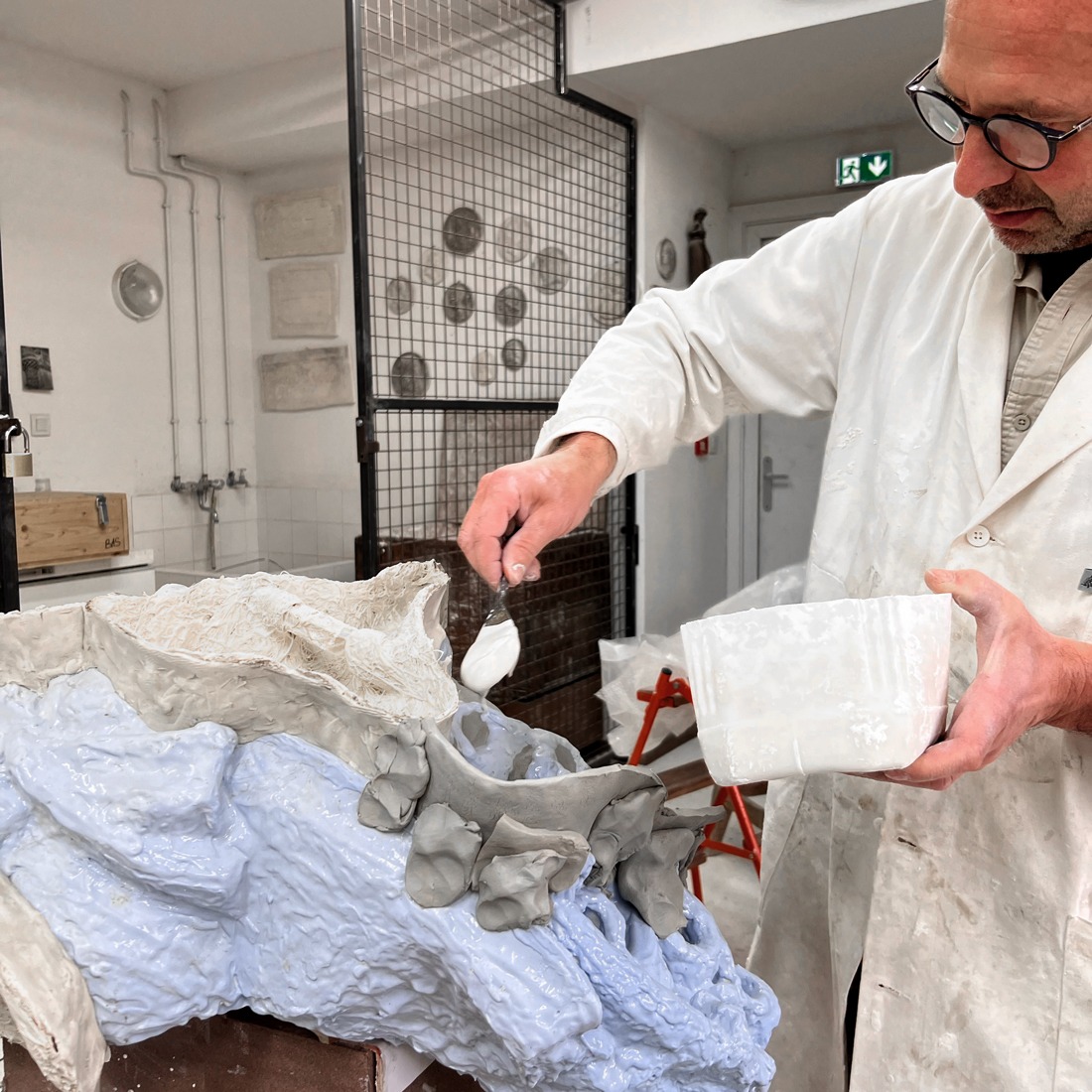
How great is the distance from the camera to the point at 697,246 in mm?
3947

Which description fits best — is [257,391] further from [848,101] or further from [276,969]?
[276,969]

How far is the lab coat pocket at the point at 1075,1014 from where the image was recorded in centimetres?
102

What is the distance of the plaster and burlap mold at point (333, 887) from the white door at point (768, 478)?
3.56m

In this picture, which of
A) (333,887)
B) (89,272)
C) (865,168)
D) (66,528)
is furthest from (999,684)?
(89,272)

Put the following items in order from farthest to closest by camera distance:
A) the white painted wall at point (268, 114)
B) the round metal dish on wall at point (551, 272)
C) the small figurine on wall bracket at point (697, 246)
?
the small figurine on wall bracket at point (697, 246), the white painted wall at point (268, 114), the round metal dish on wall at point (551, 272)

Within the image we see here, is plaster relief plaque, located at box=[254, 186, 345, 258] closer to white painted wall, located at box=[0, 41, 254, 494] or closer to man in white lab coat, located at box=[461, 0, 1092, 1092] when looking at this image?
white painted wall, located at box=[0, 41, 254, 494]

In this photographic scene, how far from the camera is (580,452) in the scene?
126 centimetres

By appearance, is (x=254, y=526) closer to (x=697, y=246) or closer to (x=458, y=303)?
(x=458, y=303)

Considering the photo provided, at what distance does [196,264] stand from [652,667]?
3010 mm

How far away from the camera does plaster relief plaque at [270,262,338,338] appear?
14.8ft

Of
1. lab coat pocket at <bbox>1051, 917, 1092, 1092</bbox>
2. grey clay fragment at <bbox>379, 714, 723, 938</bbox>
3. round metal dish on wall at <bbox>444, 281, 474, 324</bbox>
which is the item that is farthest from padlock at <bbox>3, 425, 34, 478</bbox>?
lab coat pocket at <bbox>1051, 917, 1092, 1092</bbox>

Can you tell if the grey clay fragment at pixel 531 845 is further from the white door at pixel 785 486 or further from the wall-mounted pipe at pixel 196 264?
the wall-mounted pipe at pixel 196 264

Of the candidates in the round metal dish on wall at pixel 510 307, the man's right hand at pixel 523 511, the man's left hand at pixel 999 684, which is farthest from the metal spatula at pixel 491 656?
the round metal dish on wall at pixel 510 307

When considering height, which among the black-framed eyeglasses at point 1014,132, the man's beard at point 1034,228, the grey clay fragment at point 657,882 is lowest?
the grey clay fragment at point 657,882
